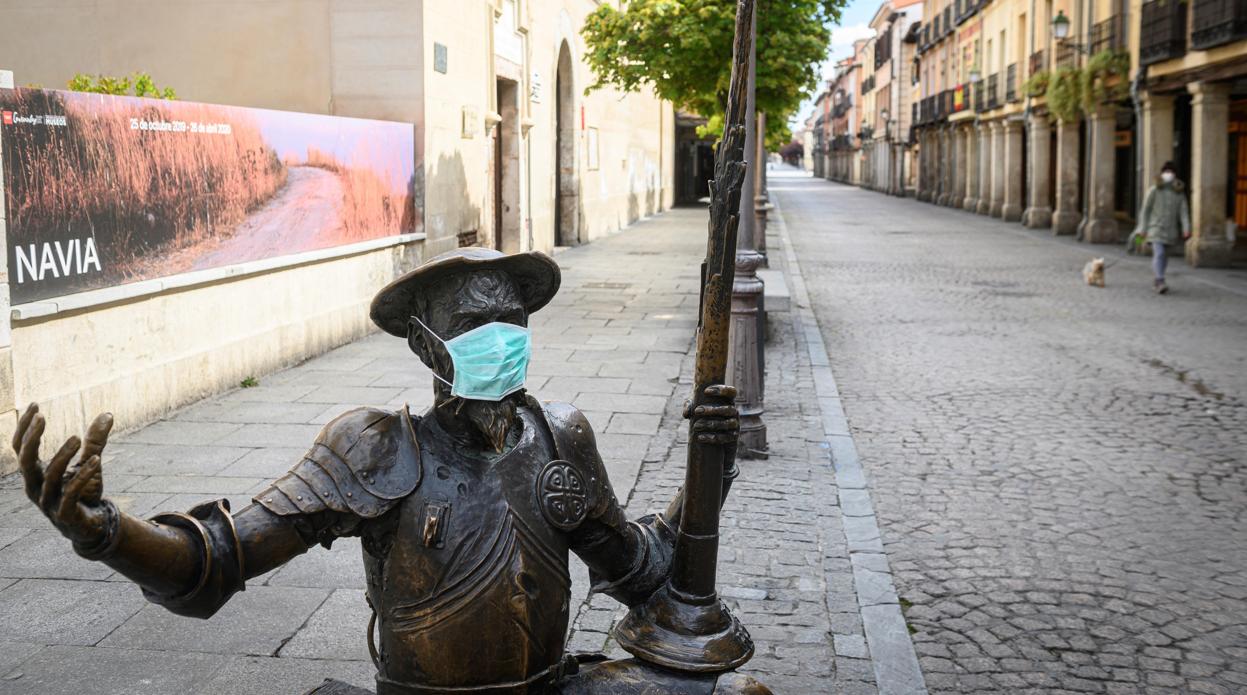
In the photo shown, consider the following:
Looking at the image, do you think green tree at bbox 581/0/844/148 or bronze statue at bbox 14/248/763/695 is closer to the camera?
bronze statue at bbox 14/248/763/695

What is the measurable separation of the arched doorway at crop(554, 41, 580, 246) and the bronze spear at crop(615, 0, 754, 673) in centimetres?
2160

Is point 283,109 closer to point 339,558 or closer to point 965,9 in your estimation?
point 339,558

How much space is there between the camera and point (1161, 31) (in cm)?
2134

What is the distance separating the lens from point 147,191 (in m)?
7.98

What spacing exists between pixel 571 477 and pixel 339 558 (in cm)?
298

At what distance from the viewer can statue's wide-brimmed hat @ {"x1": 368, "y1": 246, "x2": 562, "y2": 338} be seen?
7.70 ft

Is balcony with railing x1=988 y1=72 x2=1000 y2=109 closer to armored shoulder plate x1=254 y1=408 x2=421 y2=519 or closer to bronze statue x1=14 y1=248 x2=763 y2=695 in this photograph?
bronze statue x1=14 y1=248 x2=763 y2=695

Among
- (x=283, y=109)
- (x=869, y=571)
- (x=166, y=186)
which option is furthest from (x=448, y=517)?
(x=283, y=109)

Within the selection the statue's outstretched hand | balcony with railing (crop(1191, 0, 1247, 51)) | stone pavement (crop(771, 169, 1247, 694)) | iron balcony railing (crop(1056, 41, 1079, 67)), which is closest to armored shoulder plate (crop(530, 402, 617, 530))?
the statue's outstretched hand

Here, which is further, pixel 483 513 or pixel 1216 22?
pixel 1216 22

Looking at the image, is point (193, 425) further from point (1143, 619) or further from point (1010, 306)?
point (1010, 306)

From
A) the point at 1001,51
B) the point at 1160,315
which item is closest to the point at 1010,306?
the point at 1160,315

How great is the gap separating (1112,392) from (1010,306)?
591 cm

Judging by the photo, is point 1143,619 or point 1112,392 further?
point 1112,392
